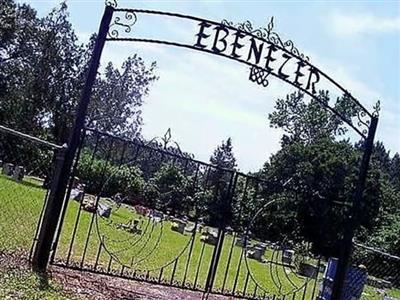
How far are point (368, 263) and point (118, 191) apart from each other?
44.5 ft

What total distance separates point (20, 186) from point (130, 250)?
6.93 meters

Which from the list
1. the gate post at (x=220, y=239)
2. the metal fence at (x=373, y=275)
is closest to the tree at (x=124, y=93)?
the metal fence at (x=373, y=275)

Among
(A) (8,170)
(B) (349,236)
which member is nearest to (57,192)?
(B) (349,236)

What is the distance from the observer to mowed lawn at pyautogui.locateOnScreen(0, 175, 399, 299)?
732 cm

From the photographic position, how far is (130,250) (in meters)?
9.72

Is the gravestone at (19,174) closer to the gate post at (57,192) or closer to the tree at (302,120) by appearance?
the gate post at (57,192)

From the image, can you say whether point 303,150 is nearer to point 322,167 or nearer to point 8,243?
point 322,167

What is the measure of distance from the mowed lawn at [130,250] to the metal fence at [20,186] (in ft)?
0.07

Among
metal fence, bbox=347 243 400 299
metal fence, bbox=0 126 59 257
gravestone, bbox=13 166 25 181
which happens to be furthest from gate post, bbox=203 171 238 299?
gravestone, bbox=13 166 25 181

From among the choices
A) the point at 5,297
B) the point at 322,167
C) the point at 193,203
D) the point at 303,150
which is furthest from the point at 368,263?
the point at 5,297

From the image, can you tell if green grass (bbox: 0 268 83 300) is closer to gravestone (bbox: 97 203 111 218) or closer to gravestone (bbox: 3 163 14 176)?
gravestone (bbox: 97 203 111 218)

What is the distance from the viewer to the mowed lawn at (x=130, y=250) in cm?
732

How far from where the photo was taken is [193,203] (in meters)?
8.52

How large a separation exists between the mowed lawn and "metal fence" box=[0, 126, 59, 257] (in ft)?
0.07
